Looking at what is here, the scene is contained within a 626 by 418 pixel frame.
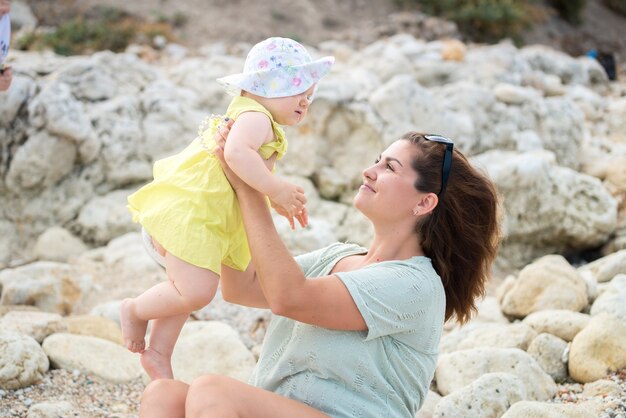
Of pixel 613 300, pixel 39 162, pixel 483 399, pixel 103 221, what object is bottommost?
pixel 103 221

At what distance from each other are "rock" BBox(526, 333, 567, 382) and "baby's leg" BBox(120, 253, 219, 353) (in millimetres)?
2080

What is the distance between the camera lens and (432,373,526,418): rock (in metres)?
3.20

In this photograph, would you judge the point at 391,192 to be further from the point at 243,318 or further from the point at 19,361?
the point at 243,318

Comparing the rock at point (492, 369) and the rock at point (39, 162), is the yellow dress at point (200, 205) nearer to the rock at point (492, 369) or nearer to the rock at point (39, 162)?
the rock at point (492, 369)

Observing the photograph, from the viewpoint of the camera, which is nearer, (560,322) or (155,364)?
(155,364)

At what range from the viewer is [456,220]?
255 centimetres

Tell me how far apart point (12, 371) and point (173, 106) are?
3799 mm

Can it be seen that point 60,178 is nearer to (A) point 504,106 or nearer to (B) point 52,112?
(B) point 52,112

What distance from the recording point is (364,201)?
8.29 ft

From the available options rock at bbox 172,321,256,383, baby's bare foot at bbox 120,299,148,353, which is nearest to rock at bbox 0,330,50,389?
rock at bbox 172,321,256,383

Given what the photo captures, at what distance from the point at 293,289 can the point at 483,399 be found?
134 centimetres

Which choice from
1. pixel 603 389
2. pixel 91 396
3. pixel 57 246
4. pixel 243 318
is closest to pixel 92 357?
pixel 91 396

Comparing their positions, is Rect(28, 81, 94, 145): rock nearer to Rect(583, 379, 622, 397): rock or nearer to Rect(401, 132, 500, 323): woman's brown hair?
Rect(401, 132, 500, 323): woman's brown hair

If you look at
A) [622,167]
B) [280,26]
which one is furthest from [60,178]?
[280,26]
